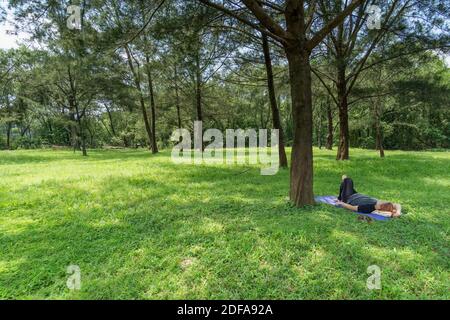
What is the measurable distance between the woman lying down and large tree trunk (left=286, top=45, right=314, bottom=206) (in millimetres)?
703

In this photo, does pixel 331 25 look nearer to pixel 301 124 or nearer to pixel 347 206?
pixel 301 124

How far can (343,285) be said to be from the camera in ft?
8.18

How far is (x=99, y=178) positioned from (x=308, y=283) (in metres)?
6.72

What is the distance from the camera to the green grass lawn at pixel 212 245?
2.49m

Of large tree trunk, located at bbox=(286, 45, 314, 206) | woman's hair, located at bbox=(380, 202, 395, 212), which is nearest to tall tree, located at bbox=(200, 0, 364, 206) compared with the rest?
large tree trunk, located at bbox=(286, 45, 314, 206)

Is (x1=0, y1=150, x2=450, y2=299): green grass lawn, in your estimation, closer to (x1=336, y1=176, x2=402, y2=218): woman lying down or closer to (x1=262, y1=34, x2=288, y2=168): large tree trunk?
(x1=336, y1=176, x2=402, y2=218): woman lying down

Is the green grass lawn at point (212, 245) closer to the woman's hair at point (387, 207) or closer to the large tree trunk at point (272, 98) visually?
the woman's hair at point (387, 207)

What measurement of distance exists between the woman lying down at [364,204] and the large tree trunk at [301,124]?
0.70 m

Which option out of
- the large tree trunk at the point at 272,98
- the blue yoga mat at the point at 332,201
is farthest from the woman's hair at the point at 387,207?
the large tree trunk at the point at 272,98

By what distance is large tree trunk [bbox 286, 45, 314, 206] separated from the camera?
466 centimetres

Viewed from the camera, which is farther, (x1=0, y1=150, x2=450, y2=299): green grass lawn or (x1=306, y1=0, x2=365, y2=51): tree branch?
(x1=306, y1=0, x2=365, y2=51): tree branch

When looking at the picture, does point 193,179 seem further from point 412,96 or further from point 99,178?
point 412,96

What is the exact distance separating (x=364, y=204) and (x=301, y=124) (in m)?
1.85

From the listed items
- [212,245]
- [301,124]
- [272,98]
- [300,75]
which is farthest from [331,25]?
[272,98]
